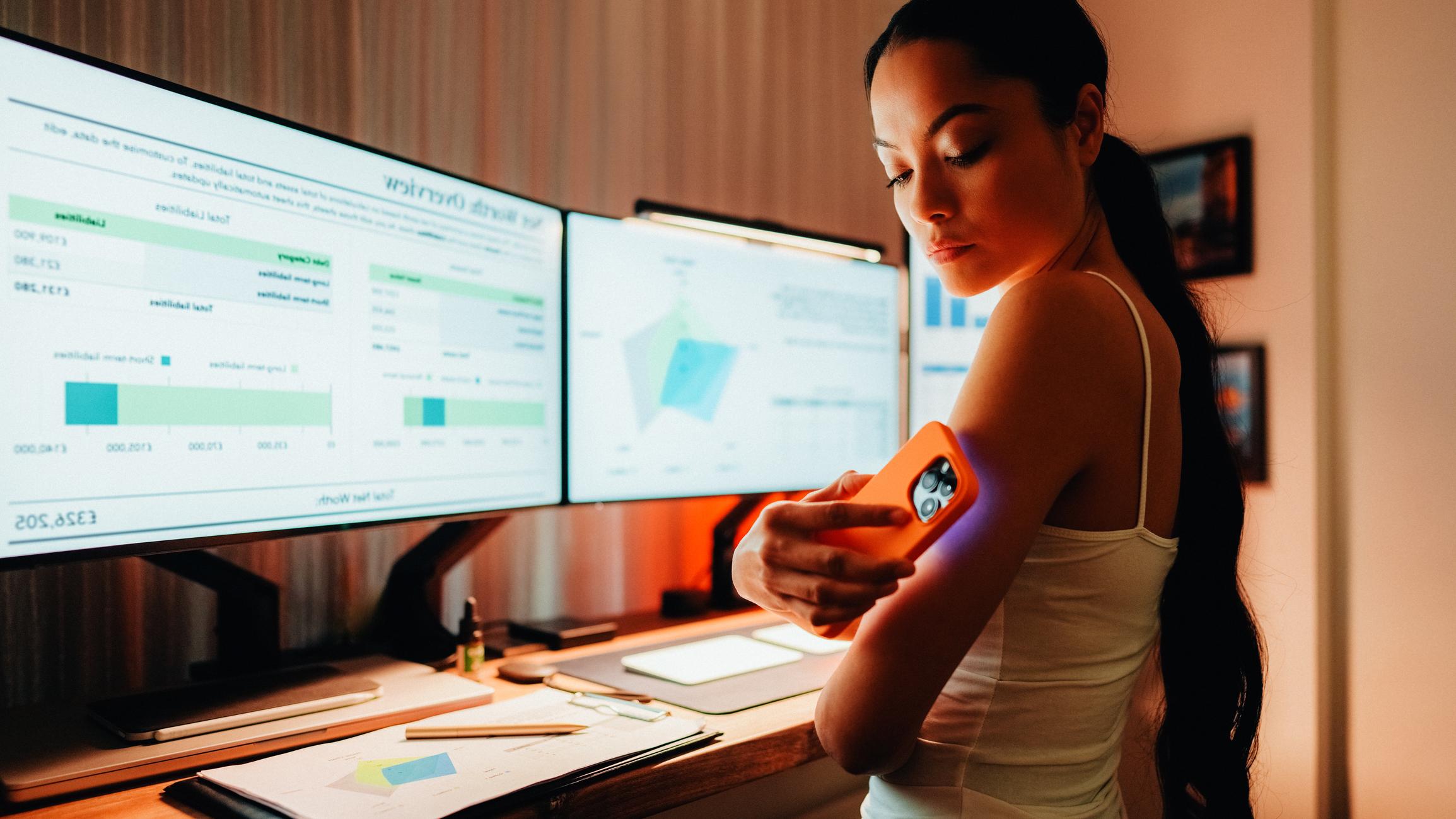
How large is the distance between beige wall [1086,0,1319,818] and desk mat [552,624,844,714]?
3.09 ft

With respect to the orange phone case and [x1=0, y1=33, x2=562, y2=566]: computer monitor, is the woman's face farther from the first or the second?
[x1=0, y1=33, x2=562, y2=566]: computer monitor

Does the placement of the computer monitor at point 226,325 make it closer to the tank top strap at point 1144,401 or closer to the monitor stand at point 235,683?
the monitor stand at point 235,683

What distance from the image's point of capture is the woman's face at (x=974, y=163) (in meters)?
0.62

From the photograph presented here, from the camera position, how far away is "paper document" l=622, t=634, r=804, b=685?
3.02ft

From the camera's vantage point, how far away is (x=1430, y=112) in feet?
4.41

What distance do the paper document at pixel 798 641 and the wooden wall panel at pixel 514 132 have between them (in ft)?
1.20

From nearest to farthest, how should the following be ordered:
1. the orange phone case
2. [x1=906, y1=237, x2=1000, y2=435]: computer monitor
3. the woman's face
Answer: the orange phone case
the woman's face
[x1=906, y1=237, x2=1000, y2=435]: computer monitor

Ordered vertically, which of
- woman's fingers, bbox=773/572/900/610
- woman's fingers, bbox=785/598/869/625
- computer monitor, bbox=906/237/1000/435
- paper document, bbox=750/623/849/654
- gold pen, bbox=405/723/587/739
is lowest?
paper document, bbox=750/623/849/654

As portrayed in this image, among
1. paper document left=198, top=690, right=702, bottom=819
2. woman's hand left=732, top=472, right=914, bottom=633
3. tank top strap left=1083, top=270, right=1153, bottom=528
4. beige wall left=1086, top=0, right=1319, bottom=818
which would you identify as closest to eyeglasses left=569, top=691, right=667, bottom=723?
paper document left=198, top=690, right=702, bottom=819

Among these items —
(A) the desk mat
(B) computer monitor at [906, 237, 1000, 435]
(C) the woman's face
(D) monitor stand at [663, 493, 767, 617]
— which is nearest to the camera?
(C) the woman's face

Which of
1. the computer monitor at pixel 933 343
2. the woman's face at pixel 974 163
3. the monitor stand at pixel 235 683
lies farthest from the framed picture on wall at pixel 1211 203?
the monitor stand at pixel 235 683

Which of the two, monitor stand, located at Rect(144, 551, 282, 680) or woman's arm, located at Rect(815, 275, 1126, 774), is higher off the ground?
woman's arm, located at Rect(815, 275, 1126, 774)

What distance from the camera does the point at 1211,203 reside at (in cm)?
158

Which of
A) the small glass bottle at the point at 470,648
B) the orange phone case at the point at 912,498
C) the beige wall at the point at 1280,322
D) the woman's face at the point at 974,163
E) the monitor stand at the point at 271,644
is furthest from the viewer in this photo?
the beige wall at the point at 1280,322
